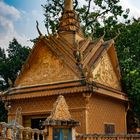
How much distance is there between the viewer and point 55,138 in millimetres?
10891

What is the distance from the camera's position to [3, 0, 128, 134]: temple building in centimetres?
1460

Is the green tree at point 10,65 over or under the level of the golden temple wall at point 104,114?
over

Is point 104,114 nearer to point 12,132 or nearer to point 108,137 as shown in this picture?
point 108,137

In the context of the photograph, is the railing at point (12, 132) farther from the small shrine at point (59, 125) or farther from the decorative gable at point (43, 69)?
the decorative gable at point (43, 69)

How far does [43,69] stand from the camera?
16.6 m

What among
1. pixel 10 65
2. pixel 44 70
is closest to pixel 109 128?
pixel 44 70

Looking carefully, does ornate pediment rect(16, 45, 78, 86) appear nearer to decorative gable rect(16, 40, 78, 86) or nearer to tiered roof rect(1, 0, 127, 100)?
decorative gable rect(16, 40, 78, 86)

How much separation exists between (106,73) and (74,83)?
277 centimetres

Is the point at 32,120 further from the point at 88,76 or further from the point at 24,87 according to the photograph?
the point at 88,76

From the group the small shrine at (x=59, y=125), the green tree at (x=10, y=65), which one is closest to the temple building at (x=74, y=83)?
the small shrine at (x=59, y=125)

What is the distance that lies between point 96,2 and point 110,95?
1136 centimetres

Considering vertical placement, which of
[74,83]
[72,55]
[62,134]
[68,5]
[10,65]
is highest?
[68,5]

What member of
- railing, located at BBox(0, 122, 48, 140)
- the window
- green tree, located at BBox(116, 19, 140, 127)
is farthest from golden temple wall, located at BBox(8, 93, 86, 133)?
railing, located at BBox(0, 122, 48, 140)

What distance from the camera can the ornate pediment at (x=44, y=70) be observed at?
1569 cm
